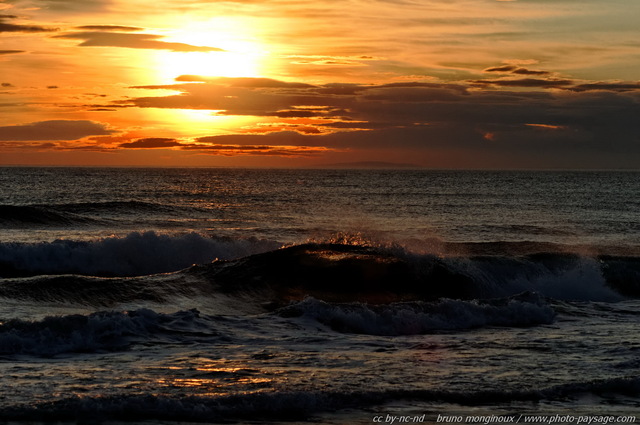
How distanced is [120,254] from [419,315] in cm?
1400

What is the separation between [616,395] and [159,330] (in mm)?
8212

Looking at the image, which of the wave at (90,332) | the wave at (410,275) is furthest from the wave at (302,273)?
the wave at (90,332)

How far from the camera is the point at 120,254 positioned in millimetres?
26031

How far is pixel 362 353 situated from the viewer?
1271 cm

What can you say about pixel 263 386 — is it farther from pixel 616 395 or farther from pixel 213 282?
pixel 213 282

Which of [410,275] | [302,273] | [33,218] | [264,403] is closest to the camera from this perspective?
[264,403]

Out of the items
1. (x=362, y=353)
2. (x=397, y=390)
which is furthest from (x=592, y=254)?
(x=397, y=390)

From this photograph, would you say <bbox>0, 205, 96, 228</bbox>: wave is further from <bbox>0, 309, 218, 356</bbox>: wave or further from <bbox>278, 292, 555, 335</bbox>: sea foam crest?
<bbox>278, 292, 555, 335</bbox>: sea foam crest

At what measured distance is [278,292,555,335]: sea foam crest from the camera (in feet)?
49.7

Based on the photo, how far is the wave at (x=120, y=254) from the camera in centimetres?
2473

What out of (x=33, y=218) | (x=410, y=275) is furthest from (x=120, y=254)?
(x=33, y=218)

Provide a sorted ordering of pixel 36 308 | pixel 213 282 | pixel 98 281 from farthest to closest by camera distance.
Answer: pixel 213 282, pixel 98 281, pixel 36 308

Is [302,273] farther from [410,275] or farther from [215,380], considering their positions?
[215,380]

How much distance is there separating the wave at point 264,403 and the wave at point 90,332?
312cm
